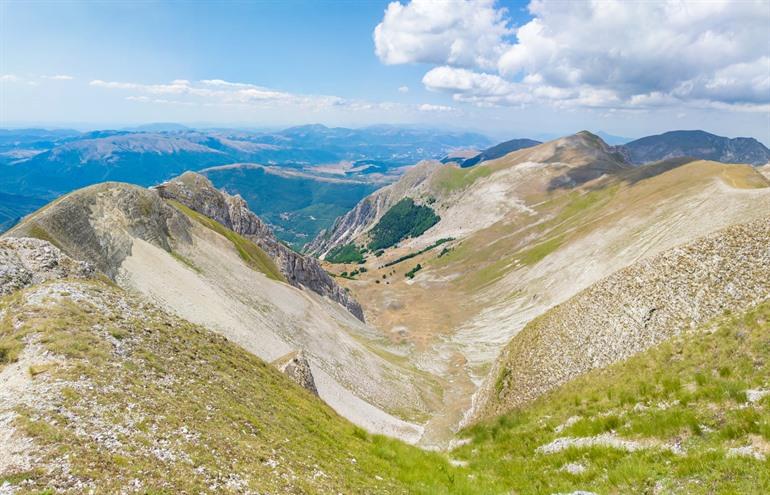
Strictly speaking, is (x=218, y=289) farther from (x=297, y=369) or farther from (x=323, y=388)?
(x=297, y=369)

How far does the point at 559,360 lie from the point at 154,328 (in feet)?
108

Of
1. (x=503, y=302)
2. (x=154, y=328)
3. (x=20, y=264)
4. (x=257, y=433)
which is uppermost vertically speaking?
(x=20, y=264)

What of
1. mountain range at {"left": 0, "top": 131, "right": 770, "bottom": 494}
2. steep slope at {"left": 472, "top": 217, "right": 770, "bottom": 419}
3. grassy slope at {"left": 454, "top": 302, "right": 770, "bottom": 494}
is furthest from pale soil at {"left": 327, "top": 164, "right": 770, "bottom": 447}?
grassy slope at {"left": 454, "top": 302, "right": 770, "bottom": 494}

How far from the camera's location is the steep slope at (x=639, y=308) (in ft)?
101

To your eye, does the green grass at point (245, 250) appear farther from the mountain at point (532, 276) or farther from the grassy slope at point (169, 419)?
the grassy slope at point (169, 419)

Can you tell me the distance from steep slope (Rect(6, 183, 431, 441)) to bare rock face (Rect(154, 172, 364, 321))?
36.1 m

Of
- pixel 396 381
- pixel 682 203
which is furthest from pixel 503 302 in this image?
pixel 396 381

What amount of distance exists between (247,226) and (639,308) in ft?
385

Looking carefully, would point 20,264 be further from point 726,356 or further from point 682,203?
point 682,203

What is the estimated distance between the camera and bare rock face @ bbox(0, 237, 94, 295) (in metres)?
27.1

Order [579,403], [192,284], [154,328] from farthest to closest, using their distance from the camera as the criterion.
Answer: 1. [192,284]
2. [579,403]
3. [154,328]

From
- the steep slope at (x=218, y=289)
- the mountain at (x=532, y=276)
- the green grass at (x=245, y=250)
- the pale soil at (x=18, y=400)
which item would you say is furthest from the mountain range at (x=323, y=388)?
the mountain at (x=532, y=276)

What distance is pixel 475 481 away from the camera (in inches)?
800

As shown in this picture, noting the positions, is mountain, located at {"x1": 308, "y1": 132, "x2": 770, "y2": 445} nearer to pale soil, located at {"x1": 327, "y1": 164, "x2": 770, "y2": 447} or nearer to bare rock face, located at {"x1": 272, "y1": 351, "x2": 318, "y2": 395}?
pale soil, located at {"x1": 327, "y1": 164, "x2": 770, "y2": 447}
